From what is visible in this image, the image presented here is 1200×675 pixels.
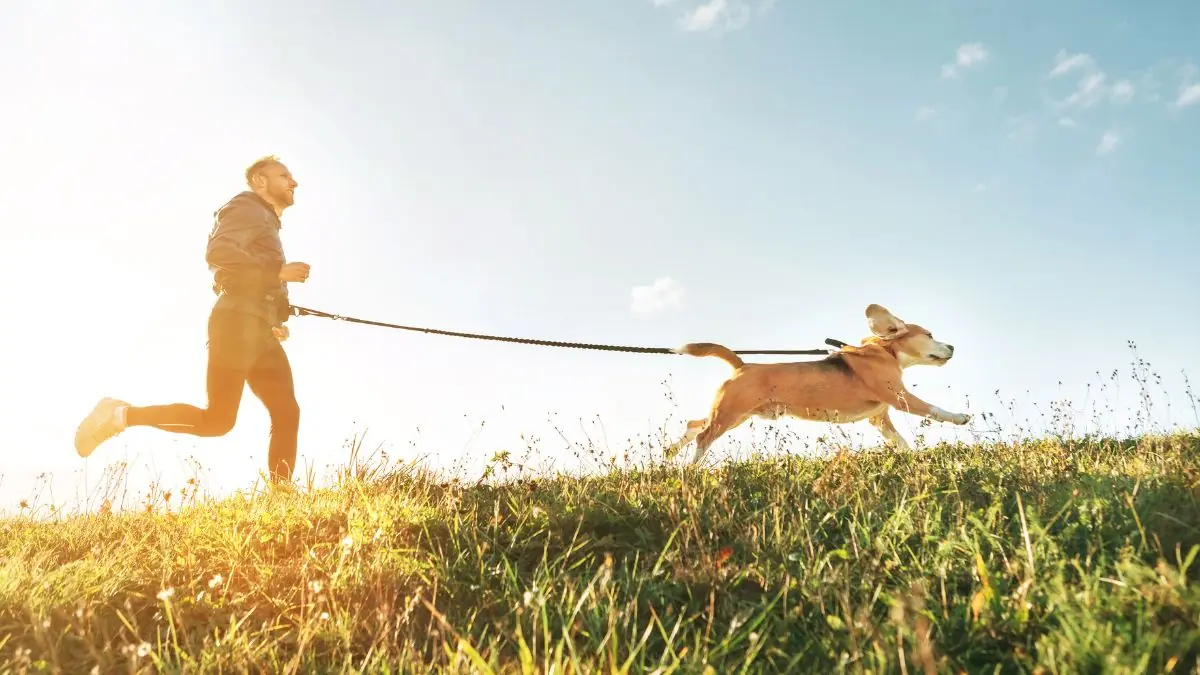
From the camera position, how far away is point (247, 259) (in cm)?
551

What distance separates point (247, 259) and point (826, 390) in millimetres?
5245

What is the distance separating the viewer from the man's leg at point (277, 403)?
18.5 feet

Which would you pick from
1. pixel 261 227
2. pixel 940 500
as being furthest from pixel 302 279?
pixel 940 500

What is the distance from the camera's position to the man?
5.48 metres

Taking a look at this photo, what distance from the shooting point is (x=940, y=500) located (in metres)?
3.75

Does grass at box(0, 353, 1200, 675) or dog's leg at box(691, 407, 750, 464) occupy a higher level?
dog's leg at box(691, 407, 750, 464)

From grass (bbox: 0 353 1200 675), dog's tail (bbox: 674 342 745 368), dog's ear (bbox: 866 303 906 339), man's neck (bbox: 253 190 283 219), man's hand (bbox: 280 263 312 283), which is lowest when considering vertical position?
grass (bbox: 0 353 1200 675)

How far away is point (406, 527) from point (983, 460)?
3.61 metres

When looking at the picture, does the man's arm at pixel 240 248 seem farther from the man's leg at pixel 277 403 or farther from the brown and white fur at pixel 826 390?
the brown and white fur at pixel 826 390

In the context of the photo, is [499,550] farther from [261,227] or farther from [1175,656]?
[261,227]

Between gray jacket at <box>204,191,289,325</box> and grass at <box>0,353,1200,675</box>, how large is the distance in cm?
149

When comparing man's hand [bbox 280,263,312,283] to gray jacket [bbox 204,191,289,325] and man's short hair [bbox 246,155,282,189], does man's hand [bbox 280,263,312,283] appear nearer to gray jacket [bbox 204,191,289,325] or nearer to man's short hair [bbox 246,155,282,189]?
gray jacket [bbox 204,191,289,325]

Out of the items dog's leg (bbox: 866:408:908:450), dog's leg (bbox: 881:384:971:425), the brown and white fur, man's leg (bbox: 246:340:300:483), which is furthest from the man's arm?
dog's leg (bbox: 866:408:908:450)

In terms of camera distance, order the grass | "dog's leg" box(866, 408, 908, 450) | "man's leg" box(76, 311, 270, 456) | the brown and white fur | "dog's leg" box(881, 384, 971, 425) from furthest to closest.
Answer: "dog's leg" box(866, 408, 908, 450), "dog's leg" box(881, 384, 971, 425), the brown and white fur, "man's leg" box(76, 311, 270, 456), the grass
